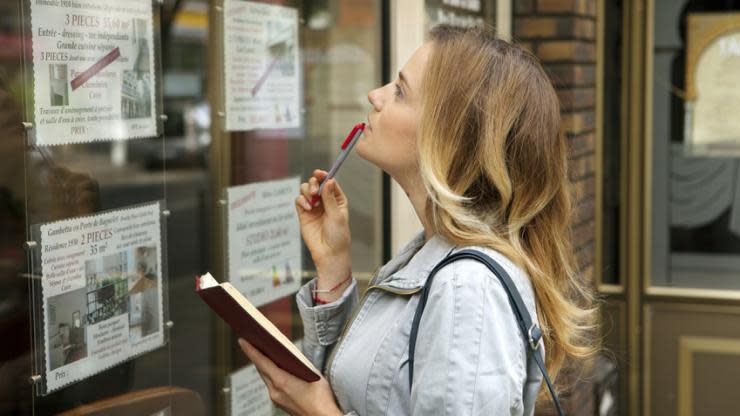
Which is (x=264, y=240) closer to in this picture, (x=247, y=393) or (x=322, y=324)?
(x=247, y=393)

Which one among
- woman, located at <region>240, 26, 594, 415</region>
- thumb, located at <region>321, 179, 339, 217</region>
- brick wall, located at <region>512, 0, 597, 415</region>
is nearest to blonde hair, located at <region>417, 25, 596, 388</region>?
woman, located at <region>240, 26, 594, 415</region>

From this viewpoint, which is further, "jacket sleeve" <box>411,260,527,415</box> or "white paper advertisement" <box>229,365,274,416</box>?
"white paper advertisement" <box>229,365,274,416</box>

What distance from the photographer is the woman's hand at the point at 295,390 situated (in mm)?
2053

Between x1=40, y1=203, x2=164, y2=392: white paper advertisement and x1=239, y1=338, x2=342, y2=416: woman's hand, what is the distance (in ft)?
1.35

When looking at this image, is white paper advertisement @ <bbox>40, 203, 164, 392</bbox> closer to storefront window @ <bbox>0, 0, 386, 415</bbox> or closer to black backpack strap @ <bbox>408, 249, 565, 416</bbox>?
storefront window @ <bbox>0, 0, 386, 415</bbox>

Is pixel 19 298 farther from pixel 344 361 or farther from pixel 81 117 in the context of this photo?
pixel 344 361

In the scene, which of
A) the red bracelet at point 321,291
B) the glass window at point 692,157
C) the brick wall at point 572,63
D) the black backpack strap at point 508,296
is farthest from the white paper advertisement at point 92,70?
the glass window at point 692,157

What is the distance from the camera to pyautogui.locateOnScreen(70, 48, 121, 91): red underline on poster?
2236 millimetres

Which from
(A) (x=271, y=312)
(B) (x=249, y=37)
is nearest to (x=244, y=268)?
(A) (x=271, y=312)

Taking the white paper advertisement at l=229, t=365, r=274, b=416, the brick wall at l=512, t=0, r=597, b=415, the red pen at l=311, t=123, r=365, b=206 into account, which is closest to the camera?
the red pen at l=311, t=123, r=365, b=206

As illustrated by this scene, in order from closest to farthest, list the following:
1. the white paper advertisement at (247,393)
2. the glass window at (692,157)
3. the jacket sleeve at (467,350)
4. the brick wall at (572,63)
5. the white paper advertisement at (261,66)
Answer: the jacket sleeve at (467,350), the white paper advertisement at (261,66), the white paper advertisement at (247,393), the brick wall at (572,63), the glass window at (692,157)

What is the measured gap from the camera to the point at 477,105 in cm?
203

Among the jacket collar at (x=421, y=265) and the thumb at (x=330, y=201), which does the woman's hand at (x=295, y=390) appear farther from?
the thumb at (x=330, y=201)

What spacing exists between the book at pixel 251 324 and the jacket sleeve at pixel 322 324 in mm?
260
